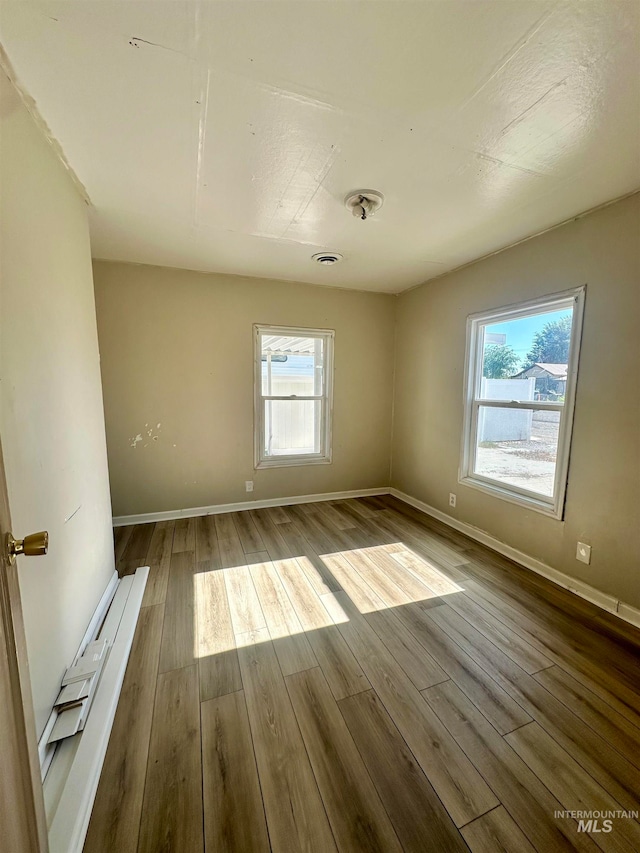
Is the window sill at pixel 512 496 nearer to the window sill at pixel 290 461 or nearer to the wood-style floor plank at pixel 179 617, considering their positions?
the window sill at pixel 290 461

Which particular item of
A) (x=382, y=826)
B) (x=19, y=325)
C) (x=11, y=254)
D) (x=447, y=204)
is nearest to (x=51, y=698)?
(x=382, y=826)

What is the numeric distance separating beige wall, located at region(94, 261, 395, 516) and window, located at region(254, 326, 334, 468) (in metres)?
0.10

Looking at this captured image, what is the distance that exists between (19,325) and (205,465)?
2.38 m

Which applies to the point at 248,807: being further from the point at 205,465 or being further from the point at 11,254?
the point at 205,465

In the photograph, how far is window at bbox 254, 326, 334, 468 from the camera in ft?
11.7

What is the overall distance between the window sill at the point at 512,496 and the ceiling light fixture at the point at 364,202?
90.2 inches

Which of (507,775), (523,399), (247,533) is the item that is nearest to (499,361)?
(523,399)

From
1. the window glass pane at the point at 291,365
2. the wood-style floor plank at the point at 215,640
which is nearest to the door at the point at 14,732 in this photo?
the wood-style floor plank at the point at 215,640

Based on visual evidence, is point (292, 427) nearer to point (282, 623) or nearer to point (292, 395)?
point (292, 395)

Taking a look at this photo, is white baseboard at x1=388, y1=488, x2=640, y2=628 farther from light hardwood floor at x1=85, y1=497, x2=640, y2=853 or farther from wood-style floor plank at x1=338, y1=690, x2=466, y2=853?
wood-style floor plank at x1=338, y1=690, x2=466, y2=853

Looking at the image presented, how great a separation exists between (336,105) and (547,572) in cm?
298

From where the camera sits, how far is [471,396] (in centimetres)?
301

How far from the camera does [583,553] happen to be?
2.14 metres

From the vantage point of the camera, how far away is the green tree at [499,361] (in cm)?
265
